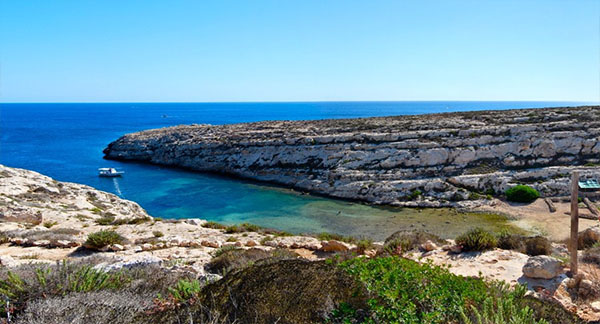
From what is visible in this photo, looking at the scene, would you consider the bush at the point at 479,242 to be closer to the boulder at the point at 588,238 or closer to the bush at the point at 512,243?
the bush at the point at 512,243

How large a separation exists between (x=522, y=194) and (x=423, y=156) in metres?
7.91

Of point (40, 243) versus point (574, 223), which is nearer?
point (574, 223)

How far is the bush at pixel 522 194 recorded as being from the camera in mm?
23703

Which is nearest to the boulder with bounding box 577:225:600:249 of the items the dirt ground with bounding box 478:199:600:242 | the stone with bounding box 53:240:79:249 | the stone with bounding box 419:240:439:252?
the stone with bounding box 419:240:439:252

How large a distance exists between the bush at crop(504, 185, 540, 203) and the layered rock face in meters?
0.99

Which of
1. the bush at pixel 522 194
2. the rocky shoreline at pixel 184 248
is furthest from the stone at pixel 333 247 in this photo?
the bush at pixel 522 194

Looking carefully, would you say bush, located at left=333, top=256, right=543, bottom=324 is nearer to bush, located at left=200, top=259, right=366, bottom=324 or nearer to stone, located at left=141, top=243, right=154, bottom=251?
bush, located at left=200, top=259, right=366, bottom=324

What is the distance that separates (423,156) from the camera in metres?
29.5

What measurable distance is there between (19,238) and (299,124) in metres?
33.9

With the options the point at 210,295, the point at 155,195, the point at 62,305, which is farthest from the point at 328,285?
the point at 155,195

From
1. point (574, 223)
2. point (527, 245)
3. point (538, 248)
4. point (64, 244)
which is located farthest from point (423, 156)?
point (64, 244)

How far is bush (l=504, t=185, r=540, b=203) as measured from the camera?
23.7m

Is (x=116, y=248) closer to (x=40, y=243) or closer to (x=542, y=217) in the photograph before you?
(x=40, y=243)

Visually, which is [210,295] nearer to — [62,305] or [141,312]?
[141,312]
